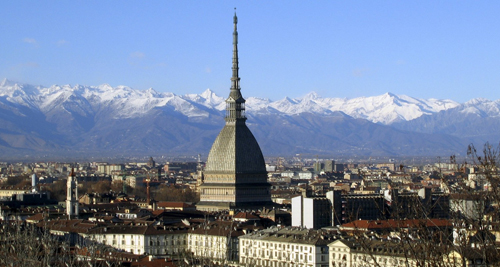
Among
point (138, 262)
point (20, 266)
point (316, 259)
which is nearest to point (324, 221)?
point (316, 259)

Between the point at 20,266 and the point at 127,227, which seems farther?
the point at 127,227

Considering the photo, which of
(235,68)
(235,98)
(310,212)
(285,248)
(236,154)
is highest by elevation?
(235,68)

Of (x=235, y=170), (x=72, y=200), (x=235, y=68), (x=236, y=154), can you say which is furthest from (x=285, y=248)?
(x=235, y=68)

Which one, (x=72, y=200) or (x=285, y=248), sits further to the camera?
(x=72, y=200)

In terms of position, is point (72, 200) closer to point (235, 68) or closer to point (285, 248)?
point (235, 68)

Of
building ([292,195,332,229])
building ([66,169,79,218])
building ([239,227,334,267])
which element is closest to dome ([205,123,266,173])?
building ([292,195,332,229])

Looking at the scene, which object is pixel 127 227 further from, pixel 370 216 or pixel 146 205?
pixel 146 205

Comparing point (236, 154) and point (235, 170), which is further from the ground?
point (236, 154)

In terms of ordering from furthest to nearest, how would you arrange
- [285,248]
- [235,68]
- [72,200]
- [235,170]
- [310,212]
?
[235,68], [235,170], [72,200], [310,212], [285,248]
